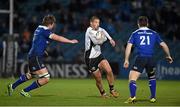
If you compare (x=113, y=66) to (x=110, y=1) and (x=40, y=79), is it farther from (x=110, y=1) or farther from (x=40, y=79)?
(x=40, y=79)

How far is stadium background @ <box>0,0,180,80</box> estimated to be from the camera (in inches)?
1102

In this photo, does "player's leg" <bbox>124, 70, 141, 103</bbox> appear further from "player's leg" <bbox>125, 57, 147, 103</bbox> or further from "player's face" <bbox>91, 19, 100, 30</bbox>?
"player's face" <bbox>91, 19, 100, 30</bbox>

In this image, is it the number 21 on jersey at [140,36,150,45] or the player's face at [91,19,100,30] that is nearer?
the number 21 on jersey at [140,36,150,45]

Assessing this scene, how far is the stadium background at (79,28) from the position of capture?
28000 mm

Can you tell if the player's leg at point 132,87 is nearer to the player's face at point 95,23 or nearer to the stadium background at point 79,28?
the player's face at point 95,23

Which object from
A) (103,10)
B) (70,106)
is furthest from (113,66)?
(70,106)

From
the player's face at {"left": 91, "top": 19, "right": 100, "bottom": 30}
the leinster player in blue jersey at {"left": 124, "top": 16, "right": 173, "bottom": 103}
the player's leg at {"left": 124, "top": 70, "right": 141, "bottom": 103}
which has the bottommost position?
the player's leg at {"left": 124, "top": 70, "right": 141, "bottom": 103}

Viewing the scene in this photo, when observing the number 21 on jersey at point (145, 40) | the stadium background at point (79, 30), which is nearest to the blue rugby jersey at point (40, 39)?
the number 21 on jersey at point (145, 40)

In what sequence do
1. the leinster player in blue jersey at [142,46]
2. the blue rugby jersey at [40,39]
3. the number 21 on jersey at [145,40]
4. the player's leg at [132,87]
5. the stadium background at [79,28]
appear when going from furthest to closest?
the stadium background at [79,28]
the blue rugby jersey at [40,39]
the number 21 on jersey at [145,40]
the leinster player in blue jersey at [142,46]
the player's leg at [132,87]

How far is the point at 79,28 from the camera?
3083cm

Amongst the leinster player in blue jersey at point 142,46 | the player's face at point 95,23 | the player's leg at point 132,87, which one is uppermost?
the player's face at point 95,23

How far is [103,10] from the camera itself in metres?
31.5

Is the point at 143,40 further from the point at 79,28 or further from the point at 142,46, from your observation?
the point at 79,28

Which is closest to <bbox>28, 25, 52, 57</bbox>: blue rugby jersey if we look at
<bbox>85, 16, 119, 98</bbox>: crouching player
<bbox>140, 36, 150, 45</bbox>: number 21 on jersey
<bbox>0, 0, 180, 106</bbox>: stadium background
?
<bbox>85, 16, 119, 98</bbox>: crouching player
